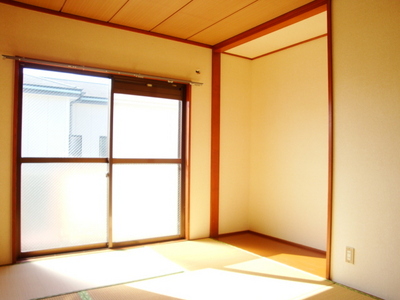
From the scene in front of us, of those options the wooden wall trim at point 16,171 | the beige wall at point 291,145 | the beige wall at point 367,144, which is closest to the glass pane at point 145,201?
the wooden wall trim at point 16,171

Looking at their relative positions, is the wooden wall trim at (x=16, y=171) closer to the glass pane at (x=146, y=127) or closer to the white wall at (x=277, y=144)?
the glass pane at (x=146, y=127)

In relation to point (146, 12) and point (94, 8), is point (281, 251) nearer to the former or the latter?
point (146, 12)

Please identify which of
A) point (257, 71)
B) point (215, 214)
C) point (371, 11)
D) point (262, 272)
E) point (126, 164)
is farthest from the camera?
point (257, 71)

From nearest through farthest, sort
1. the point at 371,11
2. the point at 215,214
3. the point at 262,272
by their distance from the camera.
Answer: the point at 371,11 < the point at 262,272 < the point at 215,214

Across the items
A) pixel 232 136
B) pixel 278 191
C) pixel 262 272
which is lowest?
pixel 262 272

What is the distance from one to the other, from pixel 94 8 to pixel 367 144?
278 cm

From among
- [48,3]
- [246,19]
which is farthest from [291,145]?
[48,3]

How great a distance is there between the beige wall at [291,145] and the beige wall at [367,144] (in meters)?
0.96

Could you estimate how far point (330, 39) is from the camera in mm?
2955

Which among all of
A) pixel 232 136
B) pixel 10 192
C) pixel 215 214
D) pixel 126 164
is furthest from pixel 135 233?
pixel 232 136

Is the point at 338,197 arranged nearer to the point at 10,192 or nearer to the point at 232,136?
the point at 232,136

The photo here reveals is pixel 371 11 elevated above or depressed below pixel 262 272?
above

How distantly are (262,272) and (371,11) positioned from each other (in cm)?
243

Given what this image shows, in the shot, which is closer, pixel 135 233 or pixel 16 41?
pixel 16 41
